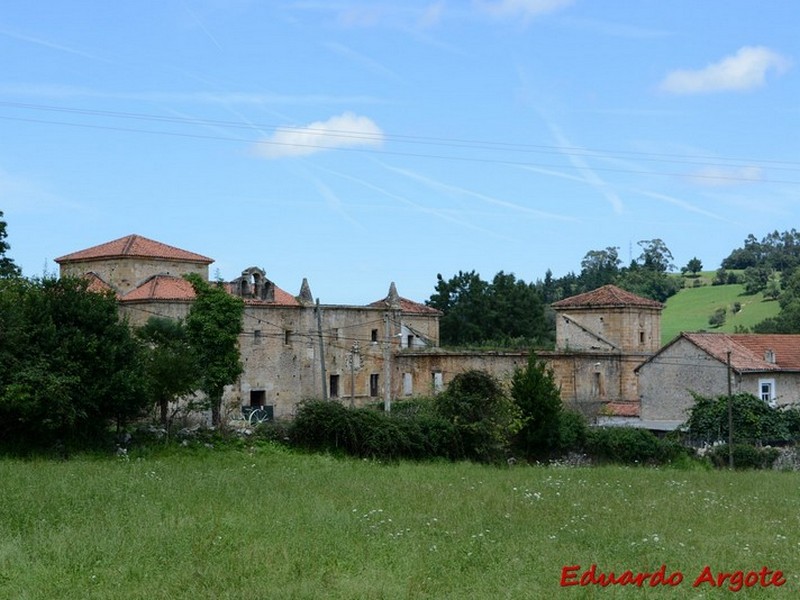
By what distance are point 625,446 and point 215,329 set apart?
1725 cm

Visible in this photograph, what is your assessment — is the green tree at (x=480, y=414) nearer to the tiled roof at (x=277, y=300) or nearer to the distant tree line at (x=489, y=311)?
the tiled roof at (x=277, y=300)

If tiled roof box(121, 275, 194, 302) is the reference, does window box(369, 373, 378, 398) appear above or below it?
below

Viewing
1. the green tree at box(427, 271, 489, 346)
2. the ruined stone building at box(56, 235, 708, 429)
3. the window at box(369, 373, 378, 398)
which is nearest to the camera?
the ruined stone building at box(56, 235, 708, 429)

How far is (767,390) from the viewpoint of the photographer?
49344 millimetres

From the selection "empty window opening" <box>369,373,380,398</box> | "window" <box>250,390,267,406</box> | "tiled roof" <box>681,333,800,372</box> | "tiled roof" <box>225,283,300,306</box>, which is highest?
"tiled roof" <box>225,283,300,306</box>

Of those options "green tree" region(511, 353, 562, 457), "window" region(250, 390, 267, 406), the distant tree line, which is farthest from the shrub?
the distant tree line

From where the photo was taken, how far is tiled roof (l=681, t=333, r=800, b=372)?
49.2 metres

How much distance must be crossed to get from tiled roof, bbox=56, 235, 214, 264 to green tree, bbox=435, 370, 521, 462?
21.6m

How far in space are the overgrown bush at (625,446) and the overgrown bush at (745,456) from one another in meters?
2.42

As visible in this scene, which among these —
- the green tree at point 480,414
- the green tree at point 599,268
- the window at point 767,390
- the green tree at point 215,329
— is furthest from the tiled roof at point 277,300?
the green tree at point 599,268

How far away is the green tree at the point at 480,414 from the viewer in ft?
123

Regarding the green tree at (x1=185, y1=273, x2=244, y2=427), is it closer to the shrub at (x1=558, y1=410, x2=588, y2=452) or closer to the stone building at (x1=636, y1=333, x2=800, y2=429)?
the shrub at (x1=558, y1=410, x2=588, y2=452)

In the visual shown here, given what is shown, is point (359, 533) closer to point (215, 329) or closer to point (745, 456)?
point (745, 456)

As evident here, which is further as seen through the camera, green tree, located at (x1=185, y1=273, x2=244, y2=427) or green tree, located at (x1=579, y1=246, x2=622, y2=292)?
green tree, located at (x1=579, y1=246, x2=622, y2=292)
